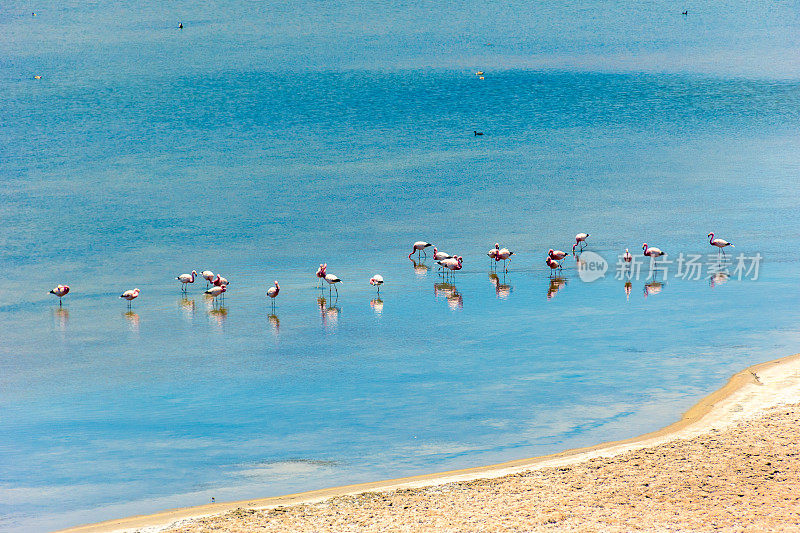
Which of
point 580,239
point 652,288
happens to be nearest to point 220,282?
point 580,239

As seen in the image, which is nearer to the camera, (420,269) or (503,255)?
(503,255)

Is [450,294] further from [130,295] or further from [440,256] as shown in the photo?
[130,295]

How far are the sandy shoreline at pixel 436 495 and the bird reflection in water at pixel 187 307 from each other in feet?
34.1

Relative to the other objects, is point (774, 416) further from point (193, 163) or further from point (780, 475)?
point (193, 163)

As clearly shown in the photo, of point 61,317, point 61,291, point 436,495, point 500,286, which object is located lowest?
point 436,495

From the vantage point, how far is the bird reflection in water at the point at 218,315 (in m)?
21.6

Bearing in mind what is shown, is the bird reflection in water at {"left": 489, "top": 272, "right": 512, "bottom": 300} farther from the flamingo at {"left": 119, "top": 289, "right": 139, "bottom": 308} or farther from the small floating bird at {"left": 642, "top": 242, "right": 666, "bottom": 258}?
the flamingo at {"left": 119, "top": 289, "right": 139, "bottom": 308}

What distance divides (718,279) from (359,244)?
34.8ft

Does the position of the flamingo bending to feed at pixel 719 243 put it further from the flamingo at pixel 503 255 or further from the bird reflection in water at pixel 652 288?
the flamingo at pixel 503 255

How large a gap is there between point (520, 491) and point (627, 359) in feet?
22.5

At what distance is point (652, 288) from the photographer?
77.1ft

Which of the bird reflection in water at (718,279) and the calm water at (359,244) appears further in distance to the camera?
the bird reflection in water at (718,279)

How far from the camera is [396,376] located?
17516mm

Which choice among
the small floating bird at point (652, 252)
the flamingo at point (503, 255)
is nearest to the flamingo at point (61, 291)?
the flamingo at point (503, 255)
